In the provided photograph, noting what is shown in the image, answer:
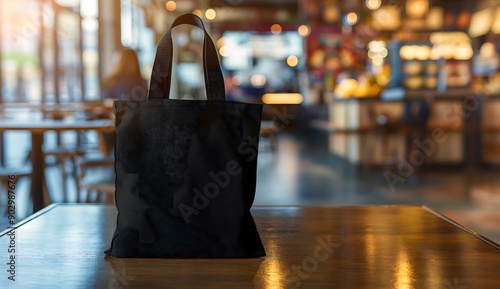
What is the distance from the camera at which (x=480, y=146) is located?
779 centimetres

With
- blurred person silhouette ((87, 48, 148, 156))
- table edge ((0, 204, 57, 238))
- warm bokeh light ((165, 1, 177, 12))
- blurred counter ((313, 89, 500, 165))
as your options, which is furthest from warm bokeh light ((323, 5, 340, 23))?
table edge ((0, 204, 57, 238))

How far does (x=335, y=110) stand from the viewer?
31.7 feet

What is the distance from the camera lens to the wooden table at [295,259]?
681mm

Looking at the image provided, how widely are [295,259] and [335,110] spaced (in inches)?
354

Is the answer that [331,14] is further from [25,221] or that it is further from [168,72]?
[168,72]

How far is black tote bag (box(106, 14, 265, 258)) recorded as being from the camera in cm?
79

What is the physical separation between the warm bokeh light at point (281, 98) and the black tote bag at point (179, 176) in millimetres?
17242

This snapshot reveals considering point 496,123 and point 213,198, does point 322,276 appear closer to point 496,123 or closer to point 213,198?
point 213,198

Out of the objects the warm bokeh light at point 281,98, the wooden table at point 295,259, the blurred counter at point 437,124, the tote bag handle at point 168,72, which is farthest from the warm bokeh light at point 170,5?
the tote bag handle at point 168,72

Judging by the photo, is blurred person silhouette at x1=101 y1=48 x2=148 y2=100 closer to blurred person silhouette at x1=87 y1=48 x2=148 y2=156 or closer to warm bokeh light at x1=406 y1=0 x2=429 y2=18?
blurred person silhouette at x1=87 y1=48 x2=148 y2=156

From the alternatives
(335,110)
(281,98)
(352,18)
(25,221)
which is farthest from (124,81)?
(281,98)

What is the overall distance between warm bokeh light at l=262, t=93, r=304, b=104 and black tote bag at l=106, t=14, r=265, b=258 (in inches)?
679

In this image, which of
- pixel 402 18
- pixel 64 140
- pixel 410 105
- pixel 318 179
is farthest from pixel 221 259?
pixel 402 18

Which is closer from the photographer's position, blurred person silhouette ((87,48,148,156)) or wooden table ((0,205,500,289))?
wooden table ((0,205,500,289))
